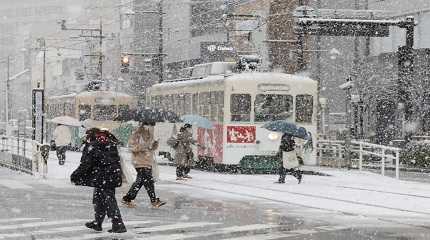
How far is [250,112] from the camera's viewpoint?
89.3 ft

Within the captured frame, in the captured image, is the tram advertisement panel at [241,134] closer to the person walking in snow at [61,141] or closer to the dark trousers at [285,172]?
the dark trousers at [285,172]

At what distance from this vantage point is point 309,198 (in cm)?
1828

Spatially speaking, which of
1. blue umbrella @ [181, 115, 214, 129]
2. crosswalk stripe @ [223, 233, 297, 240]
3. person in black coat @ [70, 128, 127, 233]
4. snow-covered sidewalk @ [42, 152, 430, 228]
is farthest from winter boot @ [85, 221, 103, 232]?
blue umbrella @ [181, 115, 214, 129]

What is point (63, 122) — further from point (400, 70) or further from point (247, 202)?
point (247, 202)

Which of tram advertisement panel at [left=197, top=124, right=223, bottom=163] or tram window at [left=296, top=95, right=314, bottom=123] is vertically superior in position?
tram window at [left=296, top=95, right=314, bottom=123]

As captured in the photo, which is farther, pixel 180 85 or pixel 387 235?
pixel 180 85

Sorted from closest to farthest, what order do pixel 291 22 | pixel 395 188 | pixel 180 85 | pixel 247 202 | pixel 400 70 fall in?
pixel 247 202 → pixel 395 188 → pixel 180 85 → pixel 400 70 → pixel 291 22

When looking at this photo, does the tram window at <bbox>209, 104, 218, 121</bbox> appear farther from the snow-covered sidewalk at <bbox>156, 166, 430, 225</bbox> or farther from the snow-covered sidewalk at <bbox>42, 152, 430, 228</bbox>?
the snow-covered sidewalk at <bbox>156, 166, 430, 225</bbox>

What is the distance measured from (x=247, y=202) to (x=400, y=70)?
62.5 feet

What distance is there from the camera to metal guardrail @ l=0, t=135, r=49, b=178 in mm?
Answer: 24391

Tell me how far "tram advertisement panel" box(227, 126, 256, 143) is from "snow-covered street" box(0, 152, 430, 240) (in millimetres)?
3141

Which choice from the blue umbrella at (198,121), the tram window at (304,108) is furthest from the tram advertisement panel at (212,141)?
the tram window at (304,108)

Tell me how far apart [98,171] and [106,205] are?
491 millimetres

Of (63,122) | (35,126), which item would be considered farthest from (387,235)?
(63,122)
